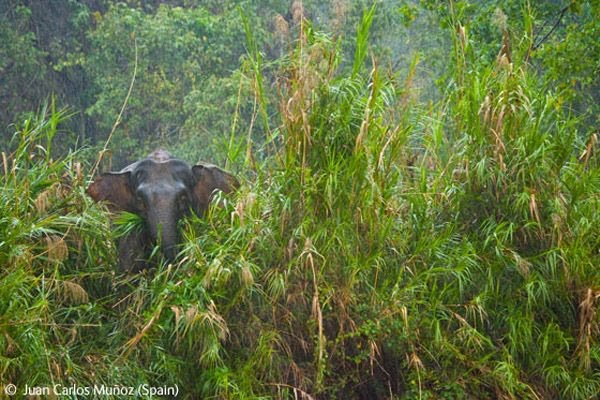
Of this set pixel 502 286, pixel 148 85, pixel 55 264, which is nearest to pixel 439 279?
pixel 502 286

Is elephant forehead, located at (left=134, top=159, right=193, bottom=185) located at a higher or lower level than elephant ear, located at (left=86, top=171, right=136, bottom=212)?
higher

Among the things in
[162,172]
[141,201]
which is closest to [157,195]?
[141,201]

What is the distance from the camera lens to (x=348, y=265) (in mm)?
6066

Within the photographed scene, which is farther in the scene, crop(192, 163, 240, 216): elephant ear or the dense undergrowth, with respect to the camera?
crop(192, 163, 240, 216): elephant ear

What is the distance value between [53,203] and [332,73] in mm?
2000

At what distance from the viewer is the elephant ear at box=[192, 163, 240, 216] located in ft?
22.7

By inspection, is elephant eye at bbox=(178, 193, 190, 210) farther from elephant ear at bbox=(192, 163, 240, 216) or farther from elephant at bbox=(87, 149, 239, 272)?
elephant ear at bbox=(192, 163, 240, 216)

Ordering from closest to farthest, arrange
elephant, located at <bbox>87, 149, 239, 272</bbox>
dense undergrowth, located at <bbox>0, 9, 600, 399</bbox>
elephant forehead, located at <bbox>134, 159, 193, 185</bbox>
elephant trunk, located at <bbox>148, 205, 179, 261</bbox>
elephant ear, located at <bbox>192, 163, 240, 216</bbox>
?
dense undergrowth, located at <bbox>0, 9, 600, 399</bbox> → elephant trunk, located at <bbox>148, 205, 179, 261</bbox> → elephant, located at <bbox>87, 149, 239, 272</bbox> → elephant forehead, located at <bbox>134, 159, 193, 185</bbox> → elephant ear, located at <bbox>192, 163, 240, 216</bbox>

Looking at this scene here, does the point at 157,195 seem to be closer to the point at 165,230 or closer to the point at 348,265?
the point at 165,230

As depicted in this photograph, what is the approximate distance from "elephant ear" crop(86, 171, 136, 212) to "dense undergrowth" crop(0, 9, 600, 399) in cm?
12

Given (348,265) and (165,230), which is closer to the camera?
(348,265)

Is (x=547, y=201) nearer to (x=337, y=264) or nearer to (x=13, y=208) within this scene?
(x=337, y=264)

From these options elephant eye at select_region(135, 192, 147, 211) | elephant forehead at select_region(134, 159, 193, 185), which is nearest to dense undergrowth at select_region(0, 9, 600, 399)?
elephant eye at select_region(135, 192, 147, 211)

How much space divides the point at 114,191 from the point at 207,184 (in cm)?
65
